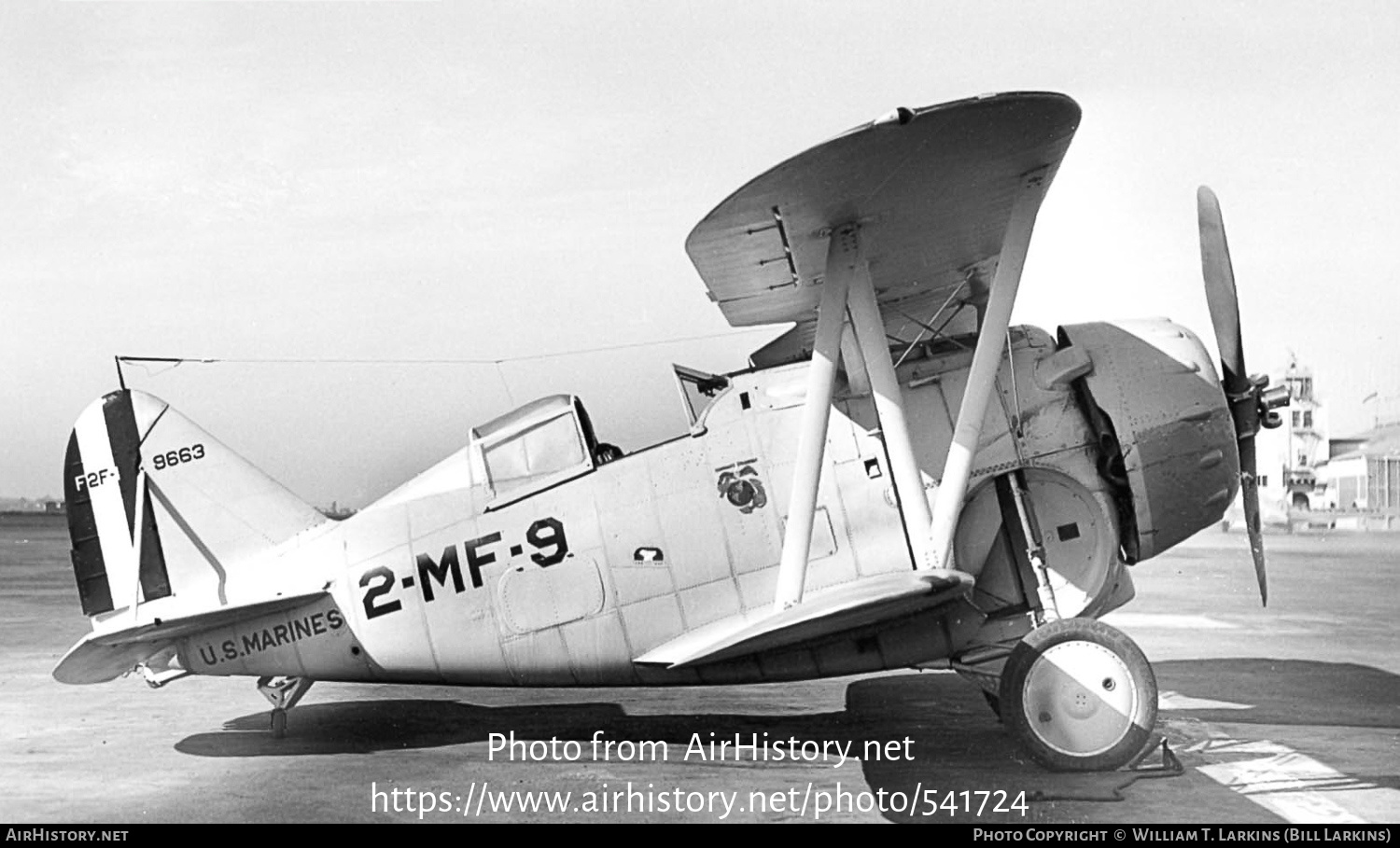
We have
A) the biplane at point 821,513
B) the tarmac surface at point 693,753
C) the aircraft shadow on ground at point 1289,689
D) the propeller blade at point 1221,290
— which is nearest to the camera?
the tarmac surface at point 693,753

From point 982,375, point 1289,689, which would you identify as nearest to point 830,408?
point 982,375

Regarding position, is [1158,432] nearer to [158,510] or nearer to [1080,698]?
[1080,698]

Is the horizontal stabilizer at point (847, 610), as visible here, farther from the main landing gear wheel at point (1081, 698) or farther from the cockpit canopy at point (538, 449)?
the cockpit canopy at point (538, 449)

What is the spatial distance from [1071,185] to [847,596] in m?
4.69

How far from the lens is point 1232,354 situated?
6.83 meters

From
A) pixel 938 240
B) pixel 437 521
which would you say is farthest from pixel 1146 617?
pixel 437 521

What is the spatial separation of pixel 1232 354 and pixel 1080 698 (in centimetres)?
237

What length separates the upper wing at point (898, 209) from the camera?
512 centimetres

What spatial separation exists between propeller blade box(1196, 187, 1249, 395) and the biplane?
0.06ft

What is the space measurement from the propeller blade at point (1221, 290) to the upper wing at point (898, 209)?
4.16 ft

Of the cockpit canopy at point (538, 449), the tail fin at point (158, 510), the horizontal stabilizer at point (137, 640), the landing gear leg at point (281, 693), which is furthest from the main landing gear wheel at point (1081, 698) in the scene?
the tail fin at point (158, 510)

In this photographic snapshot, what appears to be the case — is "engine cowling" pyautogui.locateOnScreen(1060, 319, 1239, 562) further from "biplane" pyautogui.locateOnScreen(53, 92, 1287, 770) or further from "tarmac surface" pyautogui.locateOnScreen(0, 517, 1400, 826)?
"tarmac surface" pyautogui.locateOnScreen(0, 517, 1400, 826)

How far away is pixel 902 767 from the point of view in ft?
20.7
